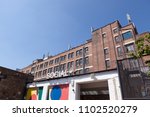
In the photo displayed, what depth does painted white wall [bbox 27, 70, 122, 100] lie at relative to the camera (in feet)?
30.0

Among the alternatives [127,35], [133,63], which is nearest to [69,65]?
[127,35]

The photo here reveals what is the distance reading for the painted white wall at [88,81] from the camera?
9.13m

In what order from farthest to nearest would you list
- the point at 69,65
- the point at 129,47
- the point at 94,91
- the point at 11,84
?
the point at 69,65 < the point at 129,47 < the point at 11,84 < the point at 94,91

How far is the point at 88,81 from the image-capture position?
1079 cm

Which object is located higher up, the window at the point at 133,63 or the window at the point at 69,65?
the window at the point at 69,65

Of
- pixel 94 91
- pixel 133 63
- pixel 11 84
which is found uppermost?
pixel 133 63

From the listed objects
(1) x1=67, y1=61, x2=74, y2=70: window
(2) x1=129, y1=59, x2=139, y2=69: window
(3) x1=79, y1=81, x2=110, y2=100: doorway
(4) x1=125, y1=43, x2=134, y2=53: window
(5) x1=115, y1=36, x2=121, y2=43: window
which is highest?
(5) x1=115, y1=36, x2=121, y2=43: window

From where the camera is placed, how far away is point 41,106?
551 cm

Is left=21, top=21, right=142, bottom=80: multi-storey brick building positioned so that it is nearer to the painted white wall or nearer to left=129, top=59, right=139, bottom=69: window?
the painted white wall

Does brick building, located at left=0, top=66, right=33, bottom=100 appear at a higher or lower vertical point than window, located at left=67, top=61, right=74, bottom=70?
lower

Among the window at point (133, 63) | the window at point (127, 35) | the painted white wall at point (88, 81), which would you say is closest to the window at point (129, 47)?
the window at point (127, 35)

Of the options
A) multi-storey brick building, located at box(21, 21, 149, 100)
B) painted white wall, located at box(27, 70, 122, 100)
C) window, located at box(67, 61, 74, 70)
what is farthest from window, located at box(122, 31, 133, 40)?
painted white wall, located at box(27, 70, 122, 100)

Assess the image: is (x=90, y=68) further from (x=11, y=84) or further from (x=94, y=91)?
(x=11, y=84)

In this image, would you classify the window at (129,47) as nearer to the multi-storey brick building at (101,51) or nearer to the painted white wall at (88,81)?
the multi-storey brick building at (101,51)
